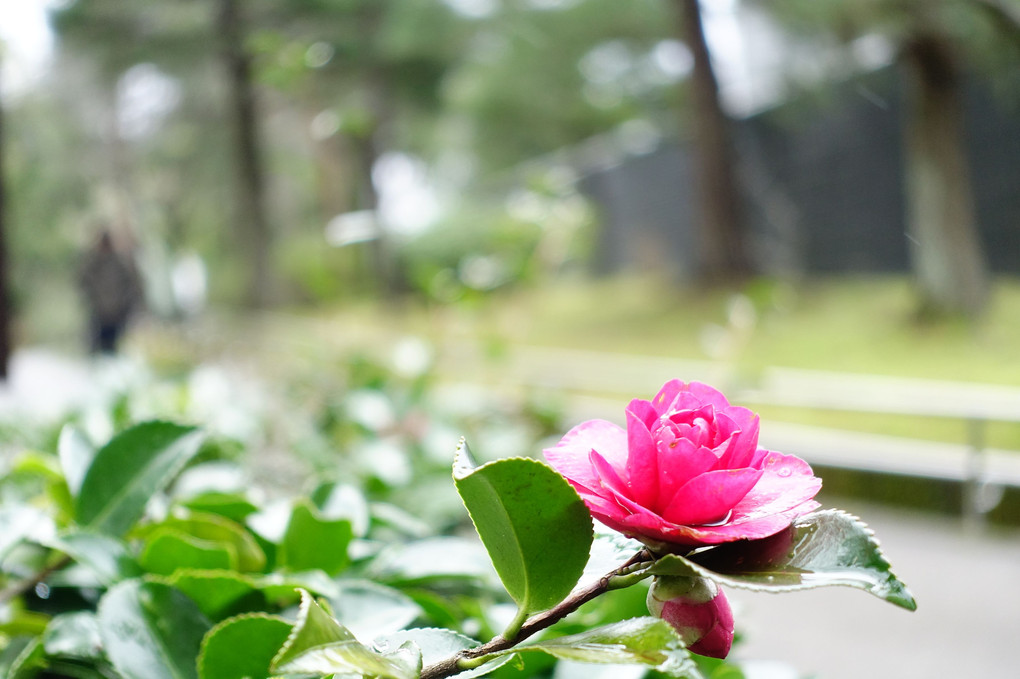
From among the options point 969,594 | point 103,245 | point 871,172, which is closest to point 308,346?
point 103,245

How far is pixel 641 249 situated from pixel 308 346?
520 centimetres

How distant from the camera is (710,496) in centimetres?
32

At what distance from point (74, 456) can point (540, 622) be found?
535mm

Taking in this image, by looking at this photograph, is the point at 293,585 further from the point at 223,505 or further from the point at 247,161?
the point at 247,161

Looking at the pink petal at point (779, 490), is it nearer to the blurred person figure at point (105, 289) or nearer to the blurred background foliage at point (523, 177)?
the blurred background foliage at point (523, 177)

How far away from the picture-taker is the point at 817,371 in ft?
15.5

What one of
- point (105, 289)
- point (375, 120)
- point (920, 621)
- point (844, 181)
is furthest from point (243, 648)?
point (844, 181)

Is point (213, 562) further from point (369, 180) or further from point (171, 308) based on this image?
point (369, 180)

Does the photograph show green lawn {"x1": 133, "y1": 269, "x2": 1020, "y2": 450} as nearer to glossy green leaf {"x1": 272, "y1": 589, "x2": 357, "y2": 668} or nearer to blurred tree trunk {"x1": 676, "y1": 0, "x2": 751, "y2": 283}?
blurred tree trunk {"x1": 676, "y1": 0, "x2": 751, "y2": 283}

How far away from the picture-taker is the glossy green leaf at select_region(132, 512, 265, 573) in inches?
26.4

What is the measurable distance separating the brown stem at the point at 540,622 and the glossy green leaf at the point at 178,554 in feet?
0.98

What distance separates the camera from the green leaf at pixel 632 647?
11.9 inches

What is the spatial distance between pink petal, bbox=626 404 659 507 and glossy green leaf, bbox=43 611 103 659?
0.41 m

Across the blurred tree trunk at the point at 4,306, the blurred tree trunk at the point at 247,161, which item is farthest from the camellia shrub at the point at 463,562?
the blurred tree trunk at the point at 247,161
